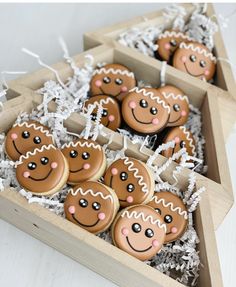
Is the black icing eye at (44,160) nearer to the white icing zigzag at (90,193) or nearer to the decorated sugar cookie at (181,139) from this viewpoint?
the white icing zigzag at (90,193)

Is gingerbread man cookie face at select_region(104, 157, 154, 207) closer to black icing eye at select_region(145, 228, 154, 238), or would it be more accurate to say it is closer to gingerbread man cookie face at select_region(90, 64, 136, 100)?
black icing eye at select_region(145, 228, 154, 238)

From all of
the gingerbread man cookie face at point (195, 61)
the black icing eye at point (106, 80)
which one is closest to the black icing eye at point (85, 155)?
the black icing eye at point (106, 80)

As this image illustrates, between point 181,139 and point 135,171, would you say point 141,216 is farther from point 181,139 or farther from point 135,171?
point 181,139

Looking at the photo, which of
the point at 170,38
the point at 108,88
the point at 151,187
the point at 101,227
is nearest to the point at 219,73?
the point at 170,38

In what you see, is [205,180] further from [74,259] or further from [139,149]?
[74,259]

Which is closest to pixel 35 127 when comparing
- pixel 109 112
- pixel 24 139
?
pixel 24 139

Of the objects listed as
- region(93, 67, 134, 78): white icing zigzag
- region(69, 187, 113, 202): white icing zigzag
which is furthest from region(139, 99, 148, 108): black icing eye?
region(69, 187, 113, 202): white icing zigzag
